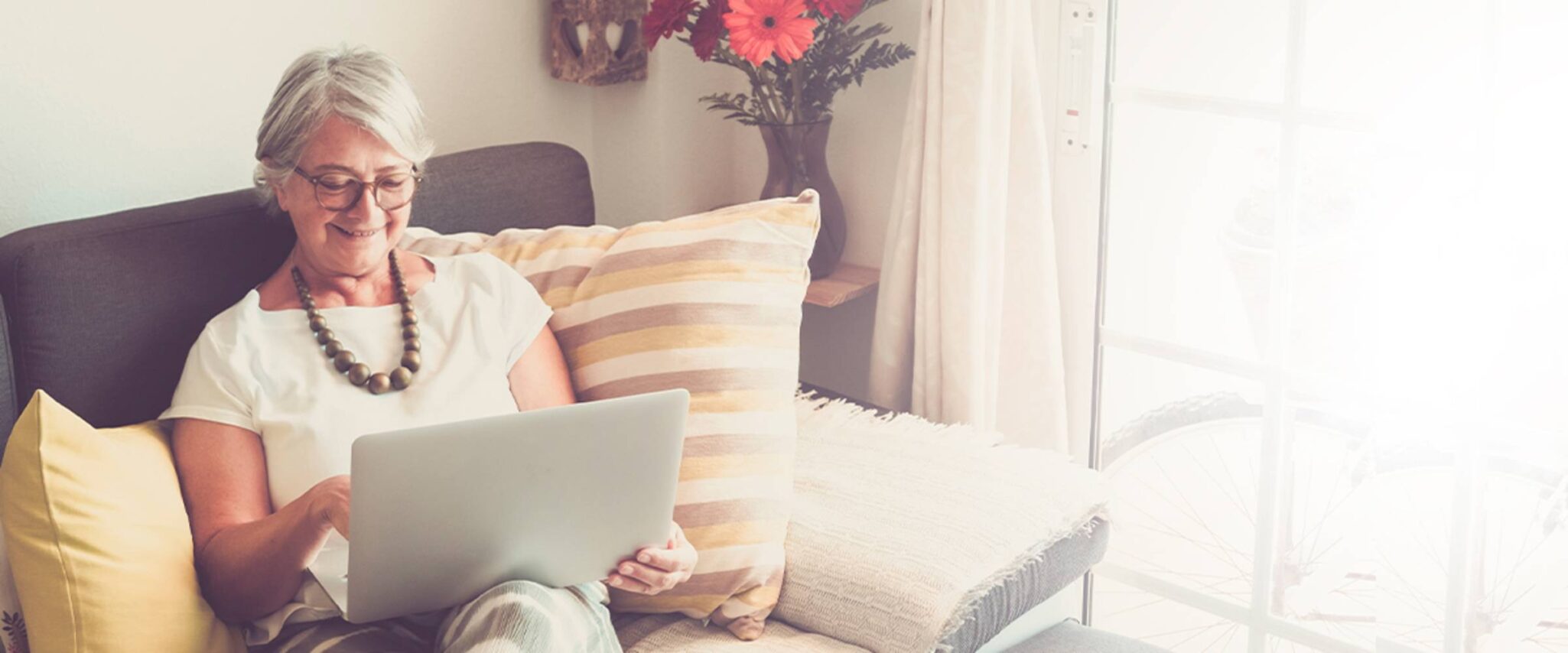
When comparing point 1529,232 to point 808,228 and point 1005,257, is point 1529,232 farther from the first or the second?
point 808,228

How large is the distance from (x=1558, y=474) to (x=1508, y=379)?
0.47 ft

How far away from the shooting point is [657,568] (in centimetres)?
155

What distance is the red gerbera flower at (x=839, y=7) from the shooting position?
6.89 feet

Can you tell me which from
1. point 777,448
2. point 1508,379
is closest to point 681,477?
point 777,448

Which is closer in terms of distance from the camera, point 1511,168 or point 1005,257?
point 1511,168

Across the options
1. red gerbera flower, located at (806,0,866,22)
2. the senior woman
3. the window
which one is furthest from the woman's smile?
the window

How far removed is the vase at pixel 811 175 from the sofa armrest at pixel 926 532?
0.48 metres

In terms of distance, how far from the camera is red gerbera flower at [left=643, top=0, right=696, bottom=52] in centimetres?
217

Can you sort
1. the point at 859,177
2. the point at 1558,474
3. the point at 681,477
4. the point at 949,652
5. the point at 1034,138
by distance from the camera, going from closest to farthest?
the point at 949,652 < the point at 681,477 < the point at 1558,474 < the point at 1034,138 < the point at 859,177

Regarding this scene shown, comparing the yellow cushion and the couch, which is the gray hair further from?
the yellow cushion

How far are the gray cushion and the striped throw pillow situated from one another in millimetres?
247

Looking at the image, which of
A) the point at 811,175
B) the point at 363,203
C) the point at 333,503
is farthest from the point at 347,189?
the point at 811,175

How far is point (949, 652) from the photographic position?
5.25ft

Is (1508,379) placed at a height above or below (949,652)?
above
